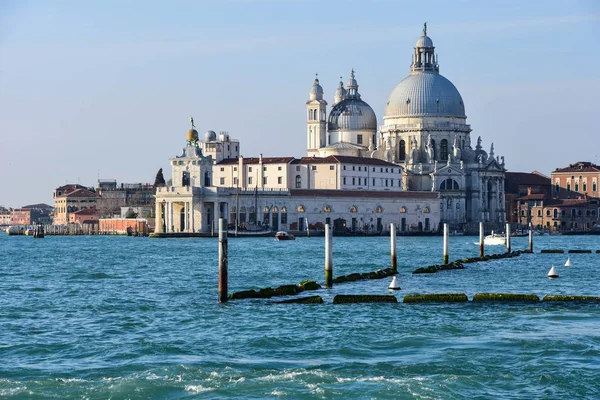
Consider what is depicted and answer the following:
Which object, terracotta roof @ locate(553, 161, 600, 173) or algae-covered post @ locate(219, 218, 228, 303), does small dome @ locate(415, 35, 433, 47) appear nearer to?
terracotta roof @ locate(553, 161, 600, 173)

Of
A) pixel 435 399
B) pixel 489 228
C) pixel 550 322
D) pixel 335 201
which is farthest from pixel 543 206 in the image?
pixel 435 399

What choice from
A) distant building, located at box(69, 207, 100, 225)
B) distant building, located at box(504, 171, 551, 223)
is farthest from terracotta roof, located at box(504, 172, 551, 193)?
distant building, located at box(69, 207, 100, 225)

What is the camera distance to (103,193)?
13525 centimetres

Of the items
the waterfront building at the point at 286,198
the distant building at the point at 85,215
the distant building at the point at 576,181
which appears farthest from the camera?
the distant building at the point at 576,181

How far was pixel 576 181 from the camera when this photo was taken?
136 metres

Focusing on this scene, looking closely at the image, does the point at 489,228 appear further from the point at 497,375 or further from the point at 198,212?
the point at 497,375

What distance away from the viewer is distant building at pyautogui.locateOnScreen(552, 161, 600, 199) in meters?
134

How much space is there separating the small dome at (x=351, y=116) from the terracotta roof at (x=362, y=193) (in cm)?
1442

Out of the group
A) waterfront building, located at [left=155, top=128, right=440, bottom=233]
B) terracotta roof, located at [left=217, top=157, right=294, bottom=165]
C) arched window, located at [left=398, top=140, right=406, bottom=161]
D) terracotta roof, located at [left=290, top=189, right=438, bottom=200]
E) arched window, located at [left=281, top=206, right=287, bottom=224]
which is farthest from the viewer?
arched window, located at [left=398, top=140, right=406, bottom=161]

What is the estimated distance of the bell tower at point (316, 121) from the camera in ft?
407

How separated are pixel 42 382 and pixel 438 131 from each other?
10358 centimetres

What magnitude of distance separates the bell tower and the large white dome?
6.71 metres

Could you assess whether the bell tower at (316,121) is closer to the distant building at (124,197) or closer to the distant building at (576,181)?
the distant building at (124,197)

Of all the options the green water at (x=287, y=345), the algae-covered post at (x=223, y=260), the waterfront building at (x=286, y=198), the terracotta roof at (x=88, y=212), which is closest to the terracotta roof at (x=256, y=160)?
the waterfront building at (x=286, y=198)
